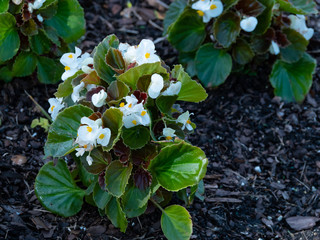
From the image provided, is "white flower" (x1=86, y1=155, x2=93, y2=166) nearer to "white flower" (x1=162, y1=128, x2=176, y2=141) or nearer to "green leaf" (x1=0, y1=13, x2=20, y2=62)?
"white flower" (x1=162, y1=128, x2=176, y2=141)

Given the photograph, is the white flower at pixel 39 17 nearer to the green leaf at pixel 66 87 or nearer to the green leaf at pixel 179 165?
the green leaf at pixel 66 87

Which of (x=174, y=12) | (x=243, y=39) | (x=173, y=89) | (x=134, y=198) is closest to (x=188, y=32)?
(x=174, y=12)

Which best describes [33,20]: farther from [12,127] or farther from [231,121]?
[231,121]

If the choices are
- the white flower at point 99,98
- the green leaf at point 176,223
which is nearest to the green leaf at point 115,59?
the white flower at point 99,98

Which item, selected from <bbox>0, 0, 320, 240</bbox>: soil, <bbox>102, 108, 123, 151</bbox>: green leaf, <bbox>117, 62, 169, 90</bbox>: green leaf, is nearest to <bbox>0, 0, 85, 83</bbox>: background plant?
<bbox>0, 0, 320, 240</bbox>: soil

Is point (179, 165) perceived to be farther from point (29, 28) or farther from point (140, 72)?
point (29, 28)
